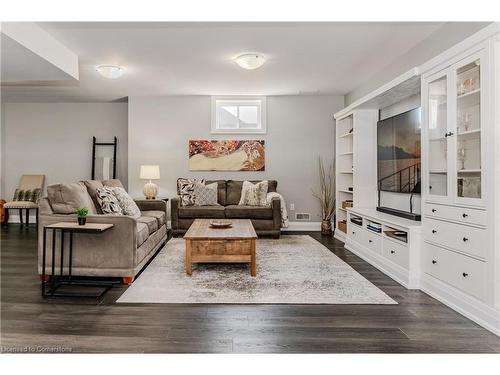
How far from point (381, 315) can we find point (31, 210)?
282 inches

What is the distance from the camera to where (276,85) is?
5.88 metres

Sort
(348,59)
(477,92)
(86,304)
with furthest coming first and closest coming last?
(348,59) → (86,304) → (477,92)

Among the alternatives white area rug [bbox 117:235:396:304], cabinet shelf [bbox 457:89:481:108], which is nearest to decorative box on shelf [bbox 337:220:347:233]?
white area rug [bbox 117:235:396:304]

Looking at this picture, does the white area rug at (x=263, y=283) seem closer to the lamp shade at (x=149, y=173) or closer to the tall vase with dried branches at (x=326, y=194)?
the tall vase with dried branches at (x=326, y=194)

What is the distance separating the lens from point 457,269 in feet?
8.70

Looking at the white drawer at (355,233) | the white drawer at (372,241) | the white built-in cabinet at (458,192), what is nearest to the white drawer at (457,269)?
the white built-in cabinet at (458,192)

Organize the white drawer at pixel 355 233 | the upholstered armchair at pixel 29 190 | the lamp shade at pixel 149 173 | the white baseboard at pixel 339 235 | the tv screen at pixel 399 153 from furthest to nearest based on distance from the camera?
1. the upholstered armchair at pixel 29 190
2. the lamp shade at pixel 149 173
3. the white baseboard at pixel 339 235
4. the white drawer at pixel 355 233
5. the tv screen at pixel 399 153

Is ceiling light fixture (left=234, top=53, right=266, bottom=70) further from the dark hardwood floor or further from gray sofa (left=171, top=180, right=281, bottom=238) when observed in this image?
the dark hardwood floor

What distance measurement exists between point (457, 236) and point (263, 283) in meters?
1.70

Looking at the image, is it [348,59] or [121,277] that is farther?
[348,59]

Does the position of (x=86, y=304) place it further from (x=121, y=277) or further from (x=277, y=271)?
(x=277, y=271)

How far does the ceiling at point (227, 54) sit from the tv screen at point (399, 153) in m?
0.88

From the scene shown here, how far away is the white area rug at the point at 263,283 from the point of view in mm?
2867
